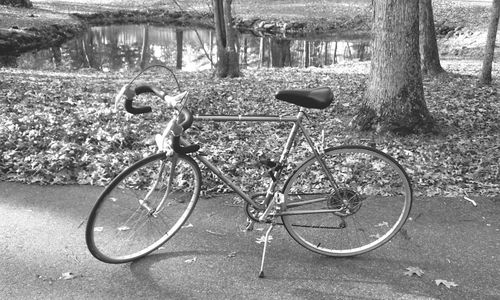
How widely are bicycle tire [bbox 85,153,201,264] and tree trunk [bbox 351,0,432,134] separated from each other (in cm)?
306

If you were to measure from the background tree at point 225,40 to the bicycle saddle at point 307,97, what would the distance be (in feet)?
26.1

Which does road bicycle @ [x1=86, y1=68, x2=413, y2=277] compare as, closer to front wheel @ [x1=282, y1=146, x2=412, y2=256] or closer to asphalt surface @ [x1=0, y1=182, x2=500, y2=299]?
front wheel @ [x1=282, y1=146, x2=412, y2=256]

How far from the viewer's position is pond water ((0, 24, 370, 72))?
57.4 ft

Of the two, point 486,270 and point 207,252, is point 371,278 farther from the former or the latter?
point 207,252

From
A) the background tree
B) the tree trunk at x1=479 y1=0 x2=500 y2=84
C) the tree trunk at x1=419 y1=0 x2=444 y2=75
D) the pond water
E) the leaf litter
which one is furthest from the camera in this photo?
the pond water

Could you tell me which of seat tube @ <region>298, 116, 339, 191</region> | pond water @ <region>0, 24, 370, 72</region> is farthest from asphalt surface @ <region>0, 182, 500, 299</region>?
pond water @ <region>0, 24, 370, 72</region>

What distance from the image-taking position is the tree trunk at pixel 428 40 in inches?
388

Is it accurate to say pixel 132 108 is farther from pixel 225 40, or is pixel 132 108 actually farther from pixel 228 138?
pixel 225 40

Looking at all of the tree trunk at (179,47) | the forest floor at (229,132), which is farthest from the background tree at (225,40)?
the tree trunk at (179,47)

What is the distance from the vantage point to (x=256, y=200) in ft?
11.6

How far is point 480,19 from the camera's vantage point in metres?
20.8

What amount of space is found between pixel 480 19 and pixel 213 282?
21.9 meters

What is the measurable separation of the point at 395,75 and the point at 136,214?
12.0 feet

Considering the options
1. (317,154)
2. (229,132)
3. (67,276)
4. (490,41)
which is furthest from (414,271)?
(490,41)
